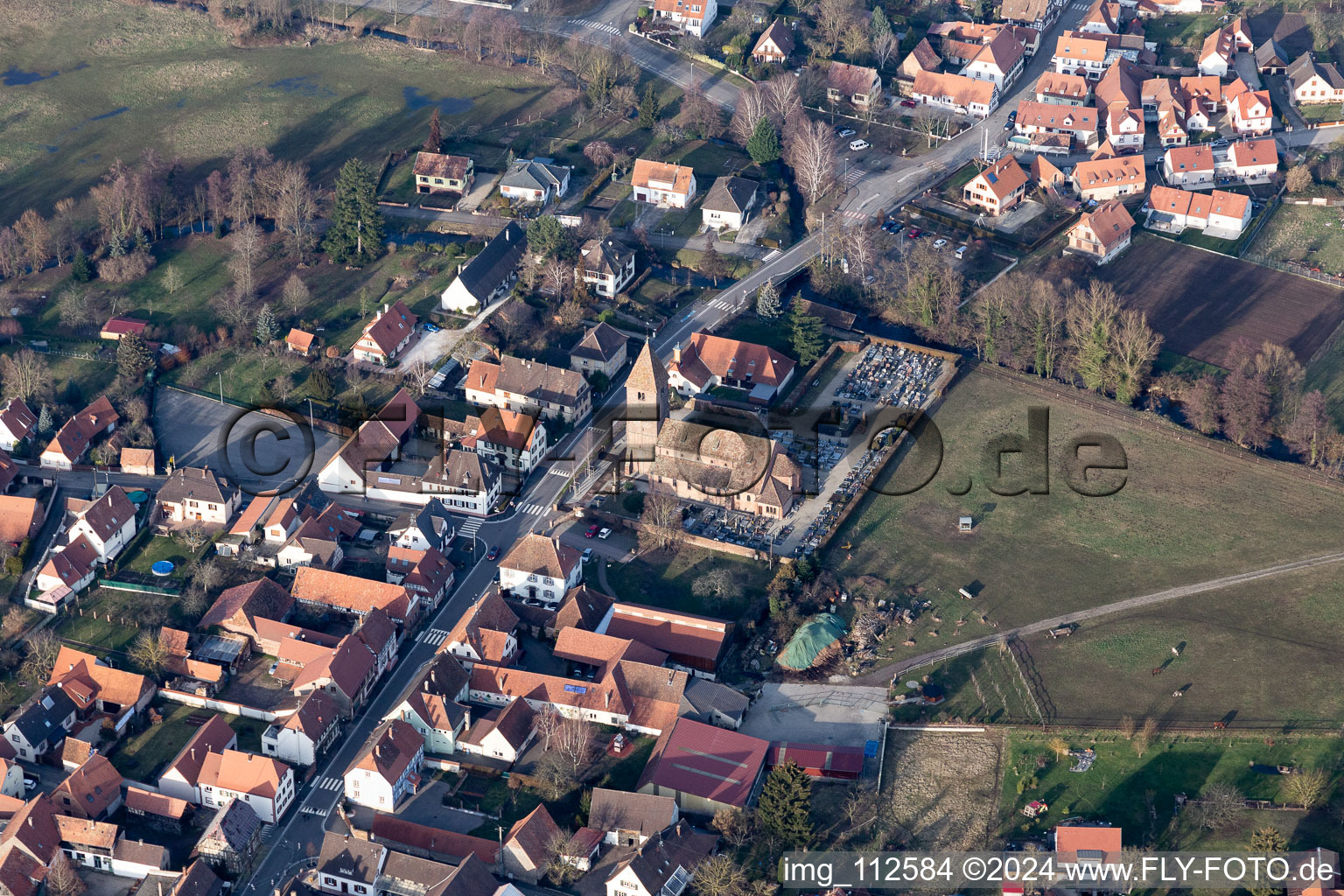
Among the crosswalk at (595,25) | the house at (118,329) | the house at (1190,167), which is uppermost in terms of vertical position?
the crosswalk at (595,25)

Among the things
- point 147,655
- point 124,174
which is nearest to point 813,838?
point 147,655

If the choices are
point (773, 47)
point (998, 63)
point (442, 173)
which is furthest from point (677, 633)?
point (998, 63)

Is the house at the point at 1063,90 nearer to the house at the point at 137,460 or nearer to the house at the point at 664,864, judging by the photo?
the house at the point at 137,460

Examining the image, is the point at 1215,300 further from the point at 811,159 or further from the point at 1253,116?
the point at 811,159

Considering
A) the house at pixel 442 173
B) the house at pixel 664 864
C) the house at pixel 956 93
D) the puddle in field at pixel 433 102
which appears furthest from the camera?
the house at pixel 956 93

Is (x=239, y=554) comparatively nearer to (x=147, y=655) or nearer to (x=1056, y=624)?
Answer: (x=147, y=655)

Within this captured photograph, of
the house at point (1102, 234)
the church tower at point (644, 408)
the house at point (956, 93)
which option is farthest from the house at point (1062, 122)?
the church tower at point (644, 408)
